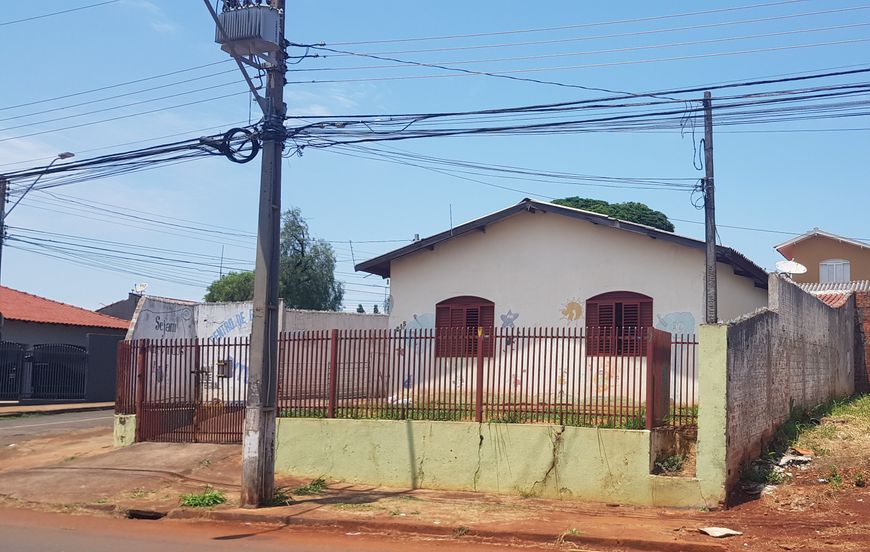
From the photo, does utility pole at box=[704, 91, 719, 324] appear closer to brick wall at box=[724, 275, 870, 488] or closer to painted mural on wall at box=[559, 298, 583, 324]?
brick wall at box=[724, 275, 870, 488]

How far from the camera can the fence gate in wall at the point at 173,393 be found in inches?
614

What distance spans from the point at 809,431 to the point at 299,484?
8471mm

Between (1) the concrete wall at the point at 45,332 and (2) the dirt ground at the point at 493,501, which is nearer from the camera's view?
(2) the dirt ground at the point at 493,501

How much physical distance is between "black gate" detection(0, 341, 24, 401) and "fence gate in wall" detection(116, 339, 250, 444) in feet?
49.4

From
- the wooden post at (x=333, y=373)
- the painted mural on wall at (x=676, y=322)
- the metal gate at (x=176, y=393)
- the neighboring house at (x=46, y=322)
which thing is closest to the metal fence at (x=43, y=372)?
the neighboring house at (x=46, y=322)

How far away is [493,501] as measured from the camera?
11805mm

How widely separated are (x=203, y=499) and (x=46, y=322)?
23.7m

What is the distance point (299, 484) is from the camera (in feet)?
43.8

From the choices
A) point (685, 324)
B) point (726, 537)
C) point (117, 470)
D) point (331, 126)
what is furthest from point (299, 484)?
point (685, 324)

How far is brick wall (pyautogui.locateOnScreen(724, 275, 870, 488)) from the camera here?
37.4 ft

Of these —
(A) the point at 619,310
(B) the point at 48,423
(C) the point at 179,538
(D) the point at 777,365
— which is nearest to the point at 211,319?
(B) the point at 48,423

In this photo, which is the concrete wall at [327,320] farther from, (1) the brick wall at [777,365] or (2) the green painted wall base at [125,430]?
(1) the brick wall at [777,365]

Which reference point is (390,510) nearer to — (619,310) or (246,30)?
(246,30)

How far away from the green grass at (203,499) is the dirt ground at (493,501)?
14cm
